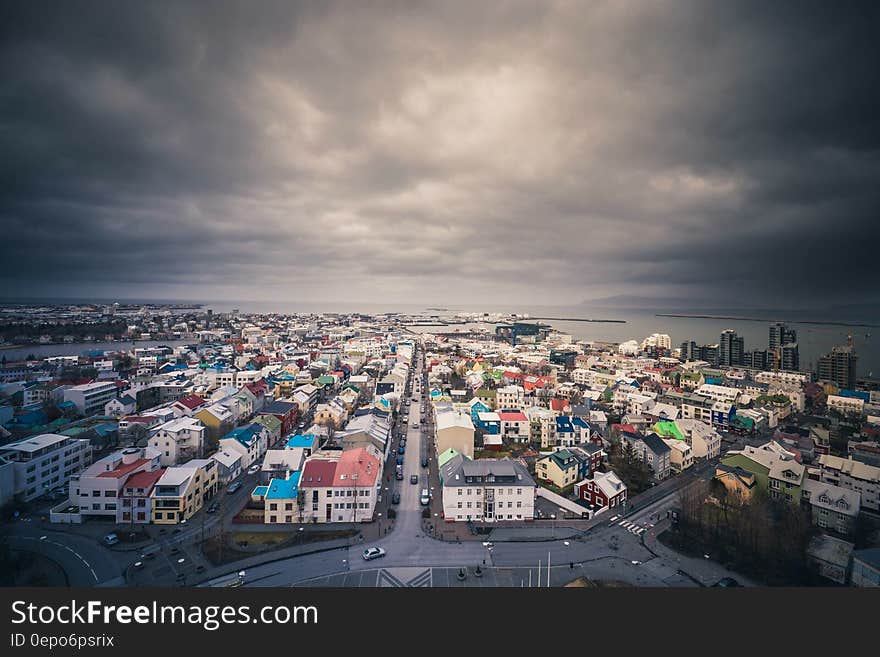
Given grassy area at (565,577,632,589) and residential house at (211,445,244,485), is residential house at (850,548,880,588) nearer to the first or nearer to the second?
grassy area at (565,577,632,589)

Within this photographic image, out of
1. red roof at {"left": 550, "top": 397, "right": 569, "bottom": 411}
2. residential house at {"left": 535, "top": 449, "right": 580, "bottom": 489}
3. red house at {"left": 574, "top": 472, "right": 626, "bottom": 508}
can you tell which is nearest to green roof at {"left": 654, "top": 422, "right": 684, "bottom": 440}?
red roof at {"left": 550, "top": 397, "right": 569, "bottom": 411}

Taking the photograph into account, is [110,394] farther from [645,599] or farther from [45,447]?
[645,599]

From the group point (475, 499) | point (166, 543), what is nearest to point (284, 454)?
point (166, 543)

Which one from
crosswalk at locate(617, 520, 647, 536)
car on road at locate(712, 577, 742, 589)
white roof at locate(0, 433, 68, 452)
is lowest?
crosswalk at locate(617, 520, 647, 536)

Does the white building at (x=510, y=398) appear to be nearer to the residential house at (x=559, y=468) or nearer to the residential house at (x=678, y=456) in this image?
the residential house at (x=678, y=456)

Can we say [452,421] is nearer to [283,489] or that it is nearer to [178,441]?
[283,489]

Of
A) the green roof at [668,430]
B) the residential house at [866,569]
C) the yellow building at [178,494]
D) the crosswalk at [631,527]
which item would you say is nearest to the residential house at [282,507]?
the yellow building at [178,494]
